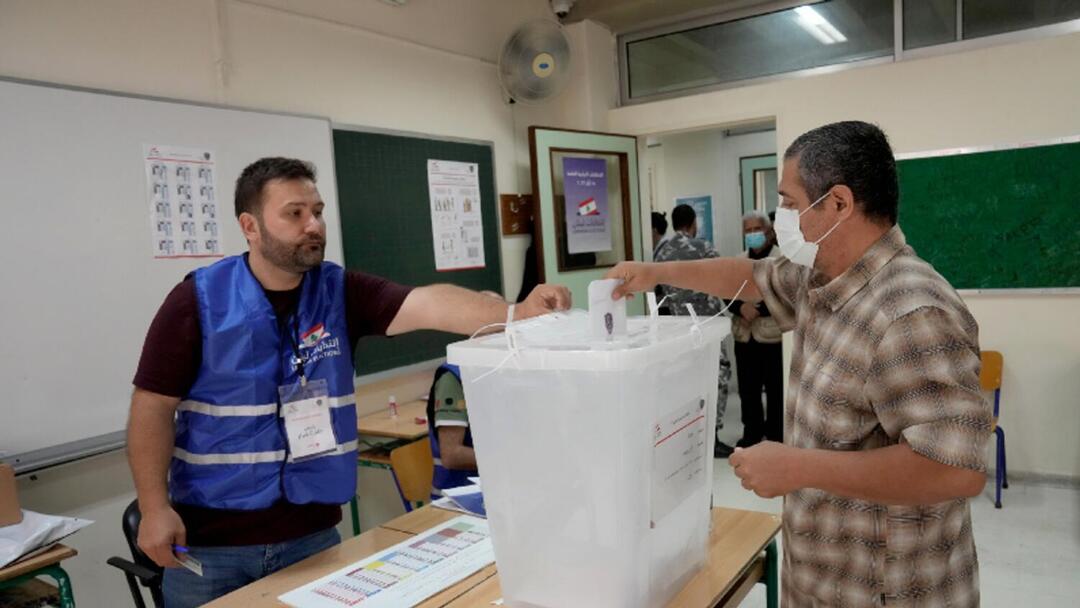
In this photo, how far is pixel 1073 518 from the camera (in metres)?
3.29

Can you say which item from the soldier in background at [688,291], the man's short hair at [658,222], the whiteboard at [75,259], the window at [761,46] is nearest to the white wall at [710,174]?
the man's short hair at [658,222]

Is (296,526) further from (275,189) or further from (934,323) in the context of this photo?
(934,323)

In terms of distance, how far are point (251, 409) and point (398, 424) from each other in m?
1.55

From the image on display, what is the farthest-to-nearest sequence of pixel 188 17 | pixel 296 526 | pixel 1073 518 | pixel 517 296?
pixel 517 296, pixel 1073 518, pixel 188 17, pixel 296 526

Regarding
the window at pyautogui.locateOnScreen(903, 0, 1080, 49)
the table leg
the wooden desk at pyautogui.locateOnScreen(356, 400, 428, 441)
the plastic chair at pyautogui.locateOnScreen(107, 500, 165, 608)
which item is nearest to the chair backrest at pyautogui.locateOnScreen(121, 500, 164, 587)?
the plastic chair at pyautogui.locateOnScreen(107, 500, 165, 608)

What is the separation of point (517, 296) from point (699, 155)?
10.7ft

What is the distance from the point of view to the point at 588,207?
4531 millimetres

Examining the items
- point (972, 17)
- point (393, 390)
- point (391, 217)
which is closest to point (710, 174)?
point (972, 17)

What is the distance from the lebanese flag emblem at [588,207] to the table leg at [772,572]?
308cm

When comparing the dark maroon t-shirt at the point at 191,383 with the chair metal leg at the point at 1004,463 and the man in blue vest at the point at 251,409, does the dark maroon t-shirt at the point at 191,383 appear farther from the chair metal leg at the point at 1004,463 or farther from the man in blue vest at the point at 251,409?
the chair metal leg at the point at 1004,463

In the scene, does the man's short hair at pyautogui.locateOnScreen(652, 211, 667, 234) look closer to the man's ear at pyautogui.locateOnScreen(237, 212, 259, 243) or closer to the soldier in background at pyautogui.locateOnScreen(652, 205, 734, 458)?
the soldier in background at pyautogui.locateOnScreen(652, 205, 734, 458)

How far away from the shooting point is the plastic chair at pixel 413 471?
2.53 metres

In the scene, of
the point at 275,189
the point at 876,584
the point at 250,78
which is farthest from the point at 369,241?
the point at 876,584

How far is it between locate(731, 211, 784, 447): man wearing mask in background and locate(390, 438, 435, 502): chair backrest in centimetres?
251
